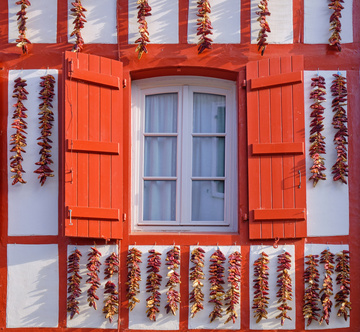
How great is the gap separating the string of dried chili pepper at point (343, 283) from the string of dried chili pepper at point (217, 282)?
1.01m

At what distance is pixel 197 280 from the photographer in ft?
17.7

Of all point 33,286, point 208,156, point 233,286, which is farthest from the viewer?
point 208,156

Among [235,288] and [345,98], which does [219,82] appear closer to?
[345,98]

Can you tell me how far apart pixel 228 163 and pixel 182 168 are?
1.41 ft

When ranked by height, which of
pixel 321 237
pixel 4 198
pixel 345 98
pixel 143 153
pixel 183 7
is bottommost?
pixel 321 237

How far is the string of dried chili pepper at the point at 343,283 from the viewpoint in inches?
213

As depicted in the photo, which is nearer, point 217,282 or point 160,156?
point 217,282

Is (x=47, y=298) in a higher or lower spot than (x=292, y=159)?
lower

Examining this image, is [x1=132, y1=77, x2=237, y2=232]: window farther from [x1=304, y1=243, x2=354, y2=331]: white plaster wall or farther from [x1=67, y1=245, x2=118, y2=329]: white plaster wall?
[x1=304, y1=243, x2=354, y2=331]: white plaster wall

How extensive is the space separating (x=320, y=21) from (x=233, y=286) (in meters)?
2.53

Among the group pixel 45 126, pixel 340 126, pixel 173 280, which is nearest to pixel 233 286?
pixel 173 280

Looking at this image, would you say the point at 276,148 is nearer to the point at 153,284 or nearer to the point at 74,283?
the point at 153,284

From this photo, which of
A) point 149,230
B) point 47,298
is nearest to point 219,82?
point 149,230

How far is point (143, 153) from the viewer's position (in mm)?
5812
